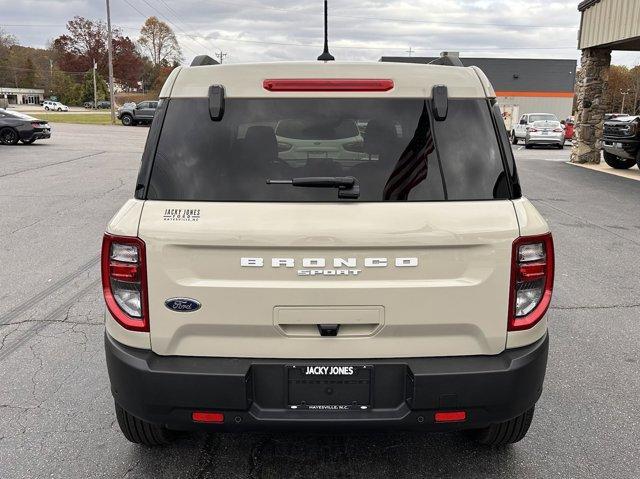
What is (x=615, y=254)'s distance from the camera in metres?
7.72

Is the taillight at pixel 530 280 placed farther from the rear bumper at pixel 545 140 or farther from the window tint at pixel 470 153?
the rear bumper at pixel 545 140

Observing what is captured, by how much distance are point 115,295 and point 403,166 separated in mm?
1348

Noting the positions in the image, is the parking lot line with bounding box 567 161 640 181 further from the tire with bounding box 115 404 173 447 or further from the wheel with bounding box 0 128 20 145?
the wheel with bounding box 0 128 20 145

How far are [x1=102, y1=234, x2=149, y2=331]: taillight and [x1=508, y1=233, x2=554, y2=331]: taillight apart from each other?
60.4 inches

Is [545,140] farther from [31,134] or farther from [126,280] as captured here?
[126,280]

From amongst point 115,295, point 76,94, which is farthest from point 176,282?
Answer: point 76,94

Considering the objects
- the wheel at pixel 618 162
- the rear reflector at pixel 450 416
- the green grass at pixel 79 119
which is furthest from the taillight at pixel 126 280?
the green grass at pixel 79 119

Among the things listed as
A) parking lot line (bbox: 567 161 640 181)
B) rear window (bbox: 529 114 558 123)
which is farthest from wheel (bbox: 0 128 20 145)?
rear window (bbox: 529 114 558 123)

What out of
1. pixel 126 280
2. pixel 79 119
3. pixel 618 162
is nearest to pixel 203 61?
pixel 126 280

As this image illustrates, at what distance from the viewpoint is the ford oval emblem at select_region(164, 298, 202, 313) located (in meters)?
2.42

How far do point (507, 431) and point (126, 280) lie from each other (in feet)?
6.50

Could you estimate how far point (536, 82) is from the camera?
58.2 m

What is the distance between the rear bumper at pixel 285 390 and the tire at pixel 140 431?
0.44 meters

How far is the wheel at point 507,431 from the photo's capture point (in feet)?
9.62
